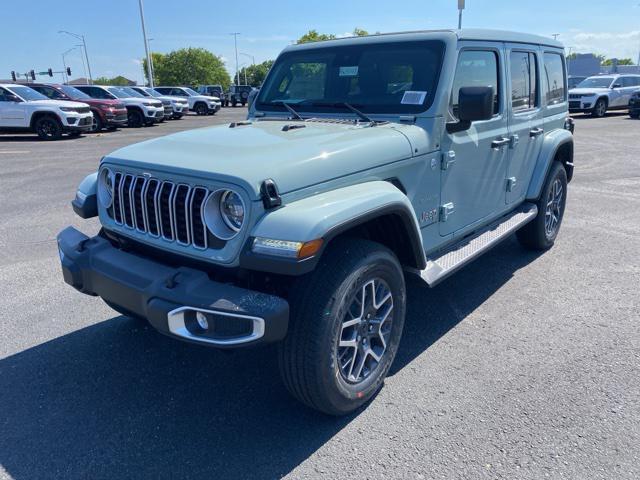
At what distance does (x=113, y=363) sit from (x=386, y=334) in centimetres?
182

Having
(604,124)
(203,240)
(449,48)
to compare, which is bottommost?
(604,124)

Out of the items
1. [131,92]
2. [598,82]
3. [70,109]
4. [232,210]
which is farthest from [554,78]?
[131,92]

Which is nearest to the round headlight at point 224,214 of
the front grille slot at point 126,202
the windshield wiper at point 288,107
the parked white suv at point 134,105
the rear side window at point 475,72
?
the front grille slot at point 126,202

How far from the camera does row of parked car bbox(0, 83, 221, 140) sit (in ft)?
54.9

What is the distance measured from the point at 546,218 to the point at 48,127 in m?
16.5

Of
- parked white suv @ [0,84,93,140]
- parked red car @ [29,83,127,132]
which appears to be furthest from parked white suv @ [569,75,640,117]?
parked white suv @ [0,84,93,140]

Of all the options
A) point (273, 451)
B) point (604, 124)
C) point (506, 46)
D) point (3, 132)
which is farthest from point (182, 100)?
point (273, 451)

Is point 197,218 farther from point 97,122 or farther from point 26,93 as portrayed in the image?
point 97,122

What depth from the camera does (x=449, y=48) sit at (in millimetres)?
3613

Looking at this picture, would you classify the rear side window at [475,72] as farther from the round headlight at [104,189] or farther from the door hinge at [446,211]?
the round headlight at [104,189]

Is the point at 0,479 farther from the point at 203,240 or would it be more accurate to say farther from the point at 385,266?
the point at 385,266

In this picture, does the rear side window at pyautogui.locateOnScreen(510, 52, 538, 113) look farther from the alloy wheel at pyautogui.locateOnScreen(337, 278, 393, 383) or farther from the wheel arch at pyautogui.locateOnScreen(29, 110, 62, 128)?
the wheel arch at pyautogui.locateOnScreen(29, 110, 62, 128)

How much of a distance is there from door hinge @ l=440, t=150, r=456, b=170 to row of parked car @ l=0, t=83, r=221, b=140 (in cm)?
1620

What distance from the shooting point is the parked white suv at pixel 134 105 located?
21.4m
